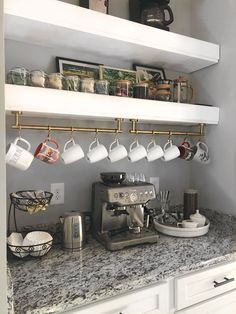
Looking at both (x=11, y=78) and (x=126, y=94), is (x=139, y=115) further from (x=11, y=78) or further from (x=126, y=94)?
(x=11, y=78)

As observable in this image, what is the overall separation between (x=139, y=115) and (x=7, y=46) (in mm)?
678

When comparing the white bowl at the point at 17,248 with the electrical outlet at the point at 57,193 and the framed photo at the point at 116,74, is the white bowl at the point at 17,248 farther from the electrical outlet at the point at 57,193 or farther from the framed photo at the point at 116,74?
the framed photo at the point at 116,74

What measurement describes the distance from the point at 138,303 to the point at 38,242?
1.52 ft

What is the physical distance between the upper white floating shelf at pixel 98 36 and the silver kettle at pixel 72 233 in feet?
2.61

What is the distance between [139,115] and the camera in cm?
129

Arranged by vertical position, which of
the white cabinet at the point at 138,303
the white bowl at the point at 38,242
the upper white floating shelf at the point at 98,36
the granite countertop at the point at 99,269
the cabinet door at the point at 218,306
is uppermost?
the upper white floating shelf at the point at 98,36

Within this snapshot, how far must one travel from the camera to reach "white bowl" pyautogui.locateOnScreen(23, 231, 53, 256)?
1.07 m

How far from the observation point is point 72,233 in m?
1.20

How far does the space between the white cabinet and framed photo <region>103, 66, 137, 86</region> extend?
3.22 feet

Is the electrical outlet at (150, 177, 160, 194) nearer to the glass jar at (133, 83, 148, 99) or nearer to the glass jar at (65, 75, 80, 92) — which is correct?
the glass jar at (133, 83, 148, 99)

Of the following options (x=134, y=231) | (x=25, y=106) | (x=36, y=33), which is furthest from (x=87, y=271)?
(x=36, y=33)

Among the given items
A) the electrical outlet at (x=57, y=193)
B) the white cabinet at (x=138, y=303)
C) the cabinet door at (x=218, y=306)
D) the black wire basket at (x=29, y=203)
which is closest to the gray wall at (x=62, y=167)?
the electrical outlet at (x=57, y=193)

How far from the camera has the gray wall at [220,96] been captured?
4.86ft

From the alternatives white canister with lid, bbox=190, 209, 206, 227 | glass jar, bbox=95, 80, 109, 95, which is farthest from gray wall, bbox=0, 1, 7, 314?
white canister with lid, bbox=190, 209, 206, 227
